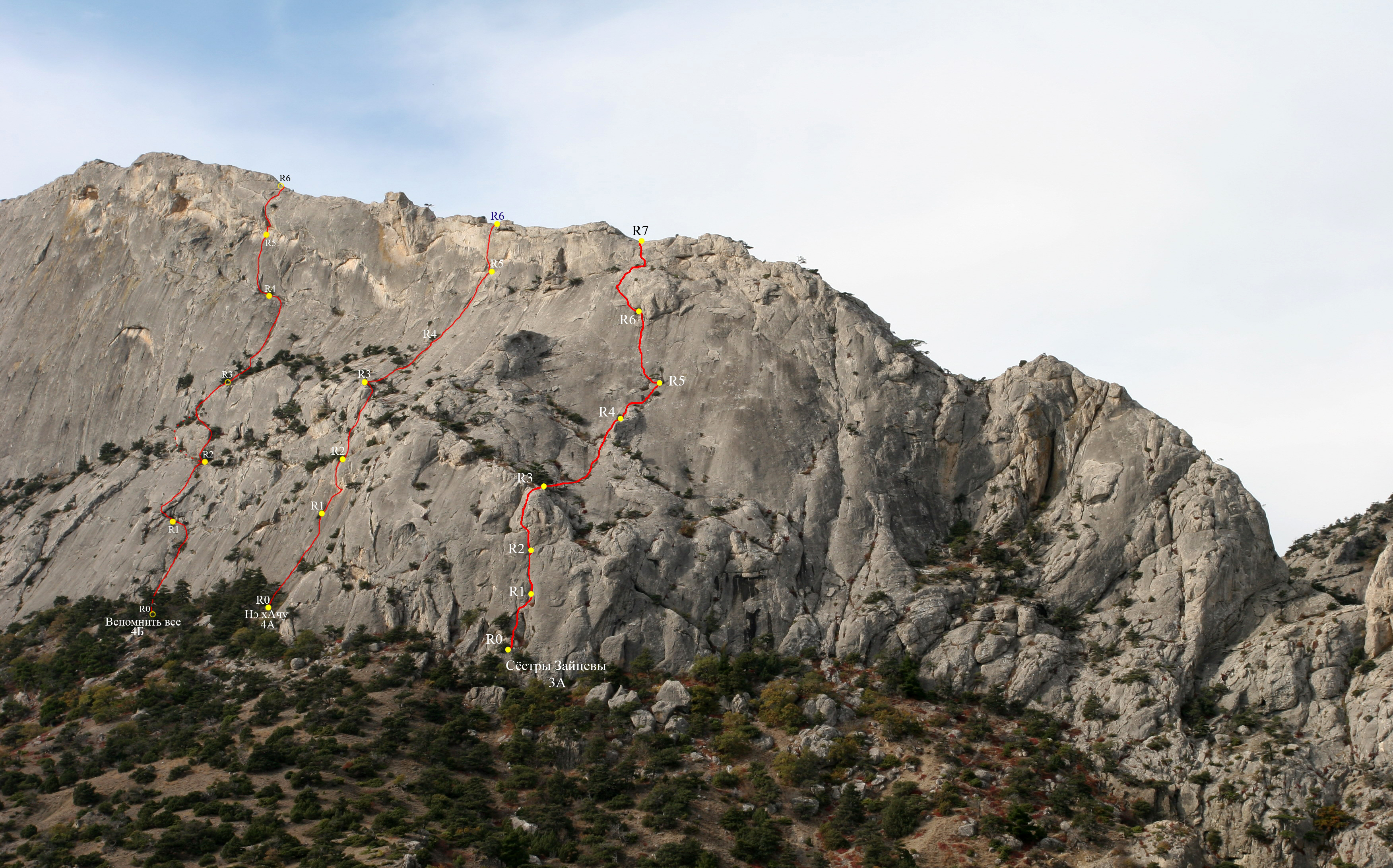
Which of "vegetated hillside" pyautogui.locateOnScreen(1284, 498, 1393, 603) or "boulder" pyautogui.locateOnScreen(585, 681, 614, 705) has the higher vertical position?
"vegetated hillside" pyautogui.locateOnScreen(1284, 498, 1393, 603)

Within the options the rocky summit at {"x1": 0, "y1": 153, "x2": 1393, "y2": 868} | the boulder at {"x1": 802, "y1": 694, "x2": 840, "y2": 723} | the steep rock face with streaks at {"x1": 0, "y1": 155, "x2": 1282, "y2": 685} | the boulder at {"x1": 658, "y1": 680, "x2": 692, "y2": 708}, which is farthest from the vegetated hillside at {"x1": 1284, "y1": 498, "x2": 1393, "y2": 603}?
the boulder at {"x1": 658, "y1": 680, "x2": 692, "y2": 708}

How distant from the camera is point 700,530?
68.4m

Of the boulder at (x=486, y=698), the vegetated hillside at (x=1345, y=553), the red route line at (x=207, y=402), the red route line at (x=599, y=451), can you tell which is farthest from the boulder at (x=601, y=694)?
the vegetated hillside at (x=1345, y=553)

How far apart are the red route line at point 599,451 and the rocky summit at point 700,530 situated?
29cm

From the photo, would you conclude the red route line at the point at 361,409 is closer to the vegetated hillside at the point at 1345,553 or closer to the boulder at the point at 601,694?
the boulder at the point at 601,694

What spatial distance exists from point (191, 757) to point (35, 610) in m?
25.5

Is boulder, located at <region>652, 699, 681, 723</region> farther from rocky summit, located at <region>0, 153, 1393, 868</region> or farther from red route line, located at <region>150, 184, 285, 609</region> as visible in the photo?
red route line, located at <region>150, 184, 285, 609</region>

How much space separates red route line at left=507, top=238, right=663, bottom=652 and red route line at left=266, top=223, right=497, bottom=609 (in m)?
11.8

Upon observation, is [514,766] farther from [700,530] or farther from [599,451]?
[599,451]

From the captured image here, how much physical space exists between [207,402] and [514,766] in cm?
4401

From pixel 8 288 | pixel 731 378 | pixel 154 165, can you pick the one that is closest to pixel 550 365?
pixel 731 378

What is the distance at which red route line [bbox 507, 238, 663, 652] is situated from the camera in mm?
65000

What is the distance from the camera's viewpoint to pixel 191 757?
57.8 meters

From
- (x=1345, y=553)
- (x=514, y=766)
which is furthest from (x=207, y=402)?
(x=1345, y=553)
